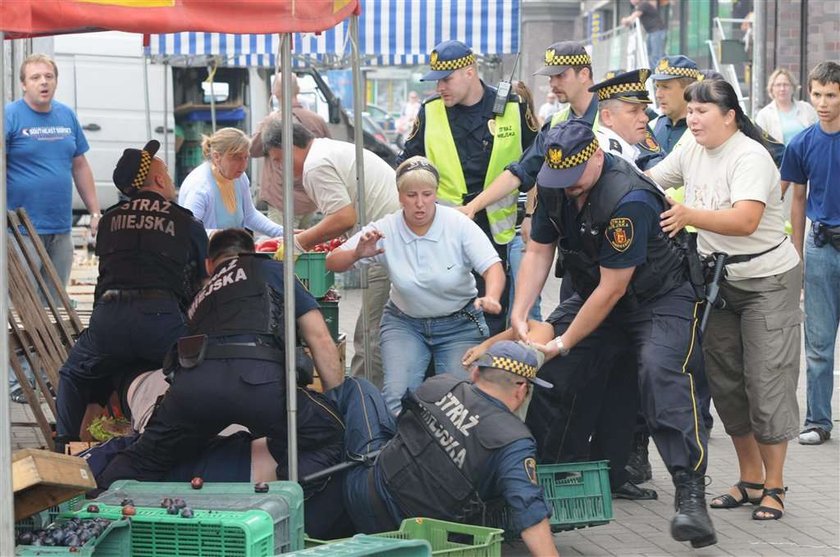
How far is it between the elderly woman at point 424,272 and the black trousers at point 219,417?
0.99 m

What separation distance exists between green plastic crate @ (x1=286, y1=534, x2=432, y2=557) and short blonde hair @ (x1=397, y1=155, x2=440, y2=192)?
227cm

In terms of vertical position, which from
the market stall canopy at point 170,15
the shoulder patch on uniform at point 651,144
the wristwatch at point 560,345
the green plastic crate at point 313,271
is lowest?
the wristwatch at point 560,345

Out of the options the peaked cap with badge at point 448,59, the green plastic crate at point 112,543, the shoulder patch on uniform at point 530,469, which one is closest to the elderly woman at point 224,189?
the peaked cap with badge at point 448,59

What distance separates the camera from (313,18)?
4867 millimetres

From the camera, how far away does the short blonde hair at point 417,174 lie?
6594 mm

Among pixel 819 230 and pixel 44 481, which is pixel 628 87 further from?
pixel 44 481

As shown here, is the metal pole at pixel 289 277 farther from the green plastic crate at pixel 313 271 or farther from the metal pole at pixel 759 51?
the metal pole at pixel 759 51

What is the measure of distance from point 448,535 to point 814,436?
3.51 m

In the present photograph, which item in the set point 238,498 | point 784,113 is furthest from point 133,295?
point 784,113

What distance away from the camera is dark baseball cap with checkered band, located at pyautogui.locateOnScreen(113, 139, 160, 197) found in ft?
21.8

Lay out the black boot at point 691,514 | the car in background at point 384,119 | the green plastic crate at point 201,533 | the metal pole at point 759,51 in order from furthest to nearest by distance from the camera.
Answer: the car in background at point 384,119, the metal pole at point 759,51, the black boot at point 691,514, the green plastic crate at point 201,533

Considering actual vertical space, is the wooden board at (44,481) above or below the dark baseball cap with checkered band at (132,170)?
below

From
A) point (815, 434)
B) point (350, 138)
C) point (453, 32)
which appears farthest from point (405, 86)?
point (815, 434)

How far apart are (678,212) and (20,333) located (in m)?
3.63
